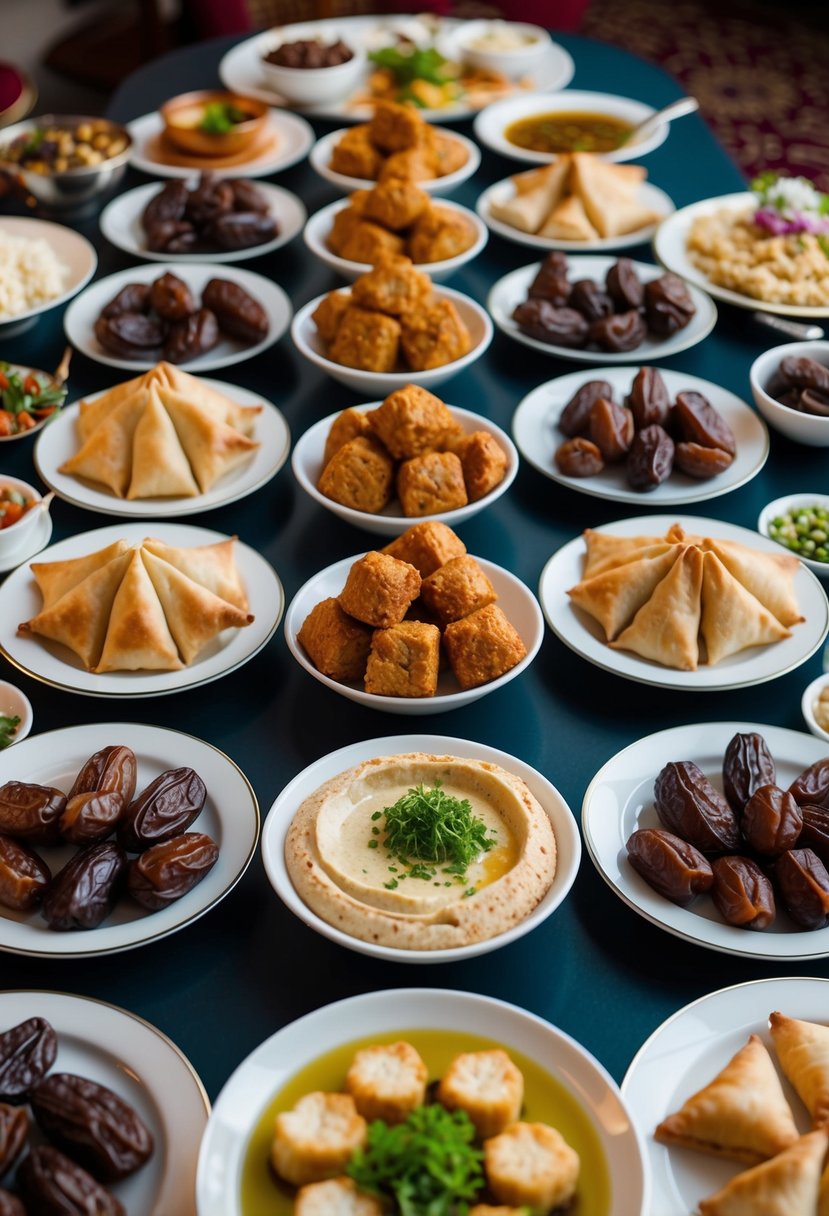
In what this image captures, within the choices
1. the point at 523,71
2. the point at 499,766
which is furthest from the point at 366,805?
the point at 523,71

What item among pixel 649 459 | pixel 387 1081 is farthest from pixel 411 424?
pixel 387 1081

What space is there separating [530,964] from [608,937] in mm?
146

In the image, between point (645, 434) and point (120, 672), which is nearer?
point (120, 672)

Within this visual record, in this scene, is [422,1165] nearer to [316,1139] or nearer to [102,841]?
[316,1139]

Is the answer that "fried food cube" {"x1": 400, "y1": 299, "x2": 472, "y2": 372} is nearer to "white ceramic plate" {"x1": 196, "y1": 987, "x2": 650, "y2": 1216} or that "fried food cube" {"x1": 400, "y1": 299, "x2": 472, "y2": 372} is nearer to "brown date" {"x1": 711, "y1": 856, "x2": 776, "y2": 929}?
"brown date" {"x1": 711, "y1": 856, "x2": 776, "y2": 929}

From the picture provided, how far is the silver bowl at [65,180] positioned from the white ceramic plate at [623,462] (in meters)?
1.83

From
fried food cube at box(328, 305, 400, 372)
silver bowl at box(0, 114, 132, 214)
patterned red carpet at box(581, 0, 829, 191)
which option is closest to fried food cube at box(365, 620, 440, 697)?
fried food cube at box(328, 305, 400, 372)

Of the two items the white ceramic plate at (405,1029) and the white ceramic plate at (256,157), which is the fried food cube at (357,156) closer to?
the white ceramic plate at (256,157)

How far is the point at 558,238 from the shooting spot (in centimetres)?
386

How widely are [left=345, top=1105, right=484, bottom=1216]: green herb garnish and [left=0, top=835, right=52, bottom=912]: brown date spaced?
0.70m

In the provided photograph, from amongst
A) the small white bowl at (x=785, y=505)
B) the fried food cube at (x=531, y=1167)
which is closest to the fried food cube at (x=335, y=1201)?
the fried food cube at (x=531, y=1167)

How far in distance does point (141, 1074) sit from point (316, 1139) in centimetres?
32

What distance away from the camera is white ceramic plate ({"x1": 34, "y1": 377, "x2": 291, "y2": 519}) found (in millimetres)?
2773

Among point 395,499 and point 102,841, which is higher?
point 395,499
